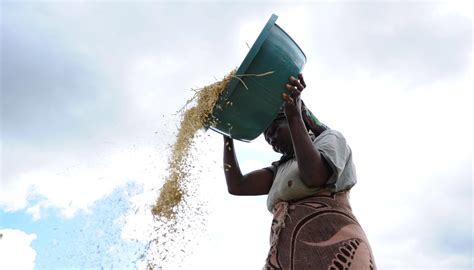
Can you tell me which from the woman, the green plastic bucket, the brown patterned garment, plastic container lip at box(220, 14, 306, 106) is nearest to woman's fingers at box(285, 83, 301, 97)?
the woman

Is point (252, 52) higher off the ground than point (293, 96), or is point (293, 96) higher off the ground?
point (252, 52)

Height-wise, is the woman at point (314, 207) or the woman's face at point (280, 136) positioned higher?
the woman's face at point (280, 136)

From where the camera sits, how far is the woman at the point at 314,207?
2.20 metres

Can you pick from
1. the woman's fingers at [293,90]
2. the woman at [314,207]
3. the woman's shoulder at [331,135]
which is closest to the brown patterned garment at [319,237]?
the woman at [314,207]

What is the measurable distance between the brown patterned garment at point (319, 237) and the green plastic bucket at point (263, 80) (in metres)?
0.61

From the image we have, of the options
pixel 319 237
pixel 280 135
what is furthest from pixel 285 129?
pixel 319 237

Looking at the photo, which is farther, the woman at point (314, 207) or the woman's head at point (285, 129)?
the woman's head at point (285, 129)

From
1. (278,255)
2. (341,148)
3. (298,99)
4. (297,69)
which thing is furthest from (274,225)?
(297,69)

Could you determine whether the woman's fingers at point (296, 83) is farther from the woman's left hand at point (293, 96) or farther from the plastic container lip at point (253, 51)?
the plastic container lip at point (253, 51)

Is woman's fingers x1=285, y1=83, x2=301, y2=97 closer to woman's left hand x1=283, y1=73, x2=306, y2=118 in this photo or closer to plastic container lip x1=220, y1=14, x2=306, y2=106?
woman's left hand x1=283, y1=73, x2=306, y2=118

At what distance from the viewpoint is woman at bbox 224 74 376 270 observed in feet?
7.23

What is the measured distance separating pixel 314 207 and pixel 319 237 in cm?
18

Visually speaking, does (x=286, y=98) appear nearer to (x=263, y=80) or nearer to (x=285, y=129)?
(x=263, y=80)

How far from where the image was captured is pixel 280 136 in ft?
9.29
